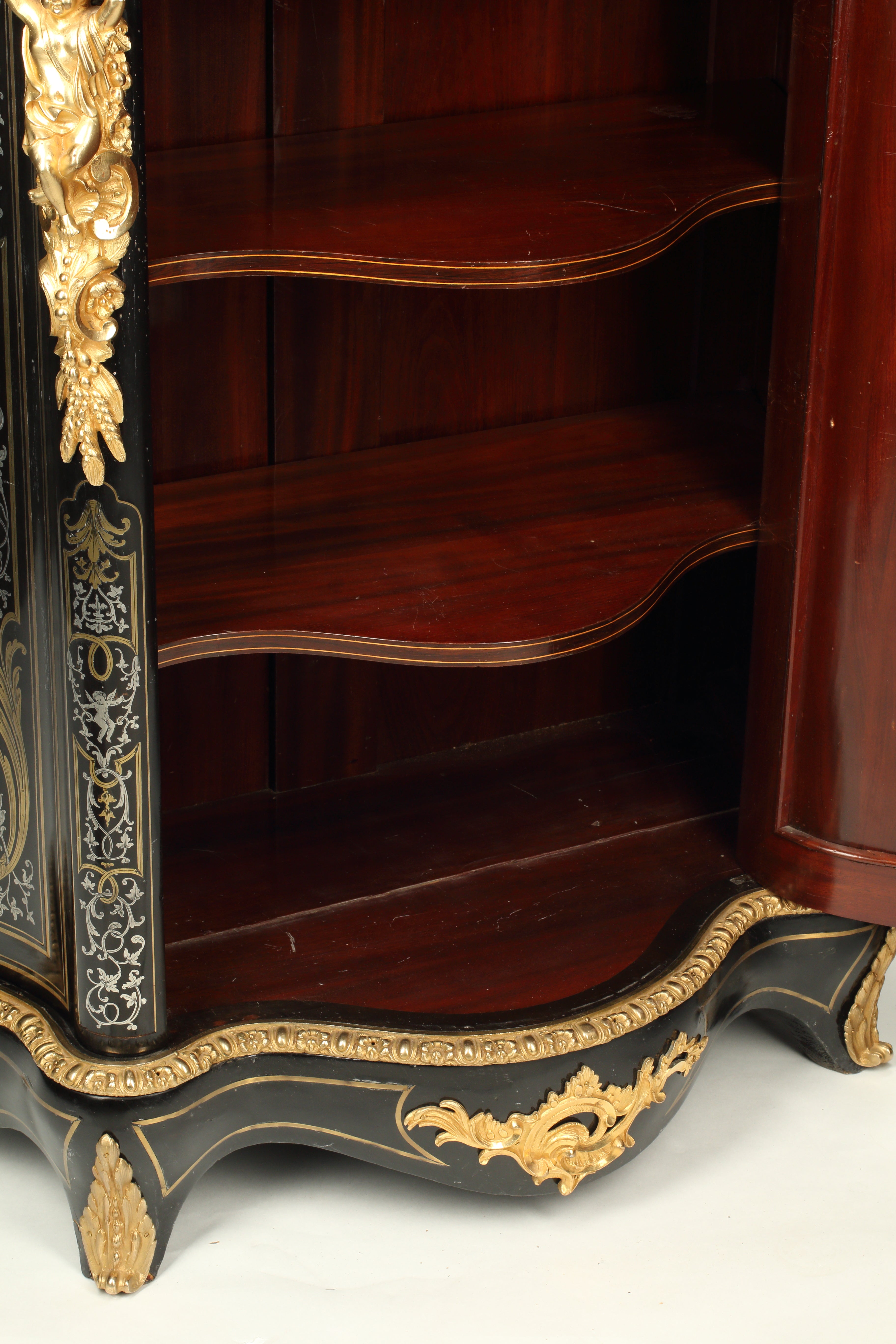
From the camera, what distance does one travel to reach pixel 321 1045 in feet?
5.82

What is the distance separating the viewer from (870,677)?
1.89 m

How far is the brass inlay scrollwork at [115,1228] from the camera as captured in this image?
173 centimetres

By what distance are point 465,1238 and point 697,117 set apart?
134 centimetres

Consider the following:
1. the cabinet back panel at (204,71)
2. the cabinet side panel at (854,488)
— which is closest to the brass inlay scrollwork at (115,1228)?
the cabinet side panel at (854,488)

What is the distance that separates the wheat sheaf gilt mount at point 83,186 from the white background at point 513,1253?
0.87m

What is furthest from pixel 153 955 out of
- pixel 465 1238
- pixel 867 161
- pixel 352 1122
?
pixel 867 161

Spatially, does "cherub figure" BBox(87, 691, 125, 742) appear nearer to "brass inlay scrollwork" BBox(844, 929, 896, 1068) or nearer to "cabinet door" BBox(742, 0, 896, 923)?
"cabinet door" BBox(742, 0, 896, 923)

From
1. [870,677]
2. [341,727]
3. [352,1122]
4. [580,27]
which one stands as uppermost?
[580,27]

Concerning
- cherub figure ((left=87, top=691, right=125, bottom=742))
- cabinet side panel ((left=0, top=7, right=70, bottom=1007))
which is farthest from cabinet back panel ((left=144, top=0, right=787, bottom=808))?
cherub figure ((left=87, top=691, right=125, bottom=742))

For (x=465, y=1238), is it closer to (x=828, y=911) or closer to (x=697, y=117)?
(x=828, y=911)

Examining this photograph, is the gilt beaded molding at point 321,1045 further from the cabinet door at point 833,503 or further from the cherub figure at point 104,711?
the cherub figure at point 104,711

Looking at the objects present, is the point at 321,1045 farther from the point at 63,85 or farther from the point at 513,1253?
the point at 63,85

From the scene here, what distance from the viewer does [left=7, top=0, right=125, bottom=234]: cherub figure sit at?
4.51ft

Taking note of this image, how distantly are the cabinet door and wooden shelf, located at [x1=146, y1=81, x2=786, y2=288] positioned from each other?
0.43 ft
